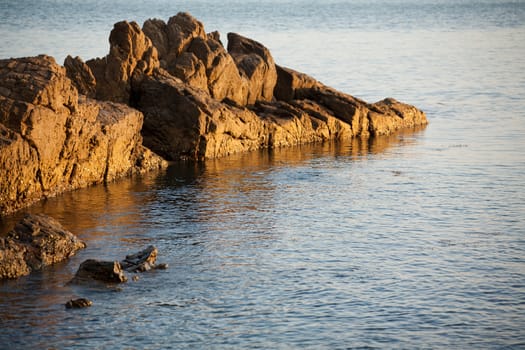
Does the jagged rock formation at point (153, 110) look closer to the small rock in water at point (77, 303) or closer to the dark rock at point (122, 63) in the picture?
the dark rock at point (122, 63)

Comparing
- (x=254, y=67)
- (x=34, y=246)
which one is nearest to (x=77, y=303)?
(x=34, y=246)

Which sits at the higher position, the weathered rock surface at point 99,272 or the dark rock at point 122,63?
the dark rock at point 122,63

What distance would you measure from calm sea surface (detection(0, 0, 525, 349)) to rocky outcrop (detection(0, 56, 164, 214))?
1.00m

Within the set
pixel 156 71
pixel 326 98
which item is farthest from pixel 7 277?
pixel 326 98

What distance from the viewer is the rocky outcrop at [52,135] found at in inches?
1385

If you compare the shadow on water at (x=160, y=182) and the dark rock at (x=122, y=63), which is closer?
the shadow on water at (x=160, y=182)

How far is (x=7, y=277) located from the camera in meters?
27.7

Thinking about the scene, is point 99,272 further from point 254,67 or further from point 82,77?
point 254,67

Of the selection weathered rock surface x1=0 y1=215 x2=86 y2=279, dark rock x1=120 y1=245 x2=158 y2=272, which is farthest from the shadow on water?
dark rock x1=120 y1=245 x2=158 y2=272

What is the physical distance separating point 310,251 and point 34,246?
9518 millimetres

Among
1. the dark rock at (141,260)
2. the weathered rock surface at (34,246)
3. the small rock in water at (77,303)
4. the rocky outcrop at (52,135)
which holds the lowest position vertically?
the small rock in water at (77,303)

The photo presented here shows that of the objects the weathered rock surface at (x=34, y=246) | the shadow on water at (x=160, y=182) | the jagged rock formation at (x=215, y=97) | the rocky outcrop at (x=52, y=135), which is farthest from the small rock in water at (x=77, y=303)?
the jagged rock formation at (x=215, y=97)

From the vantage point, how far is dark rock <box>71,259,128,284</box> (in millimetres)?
27703

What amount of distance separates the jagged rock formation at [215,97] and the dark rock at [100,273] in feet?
64.8
